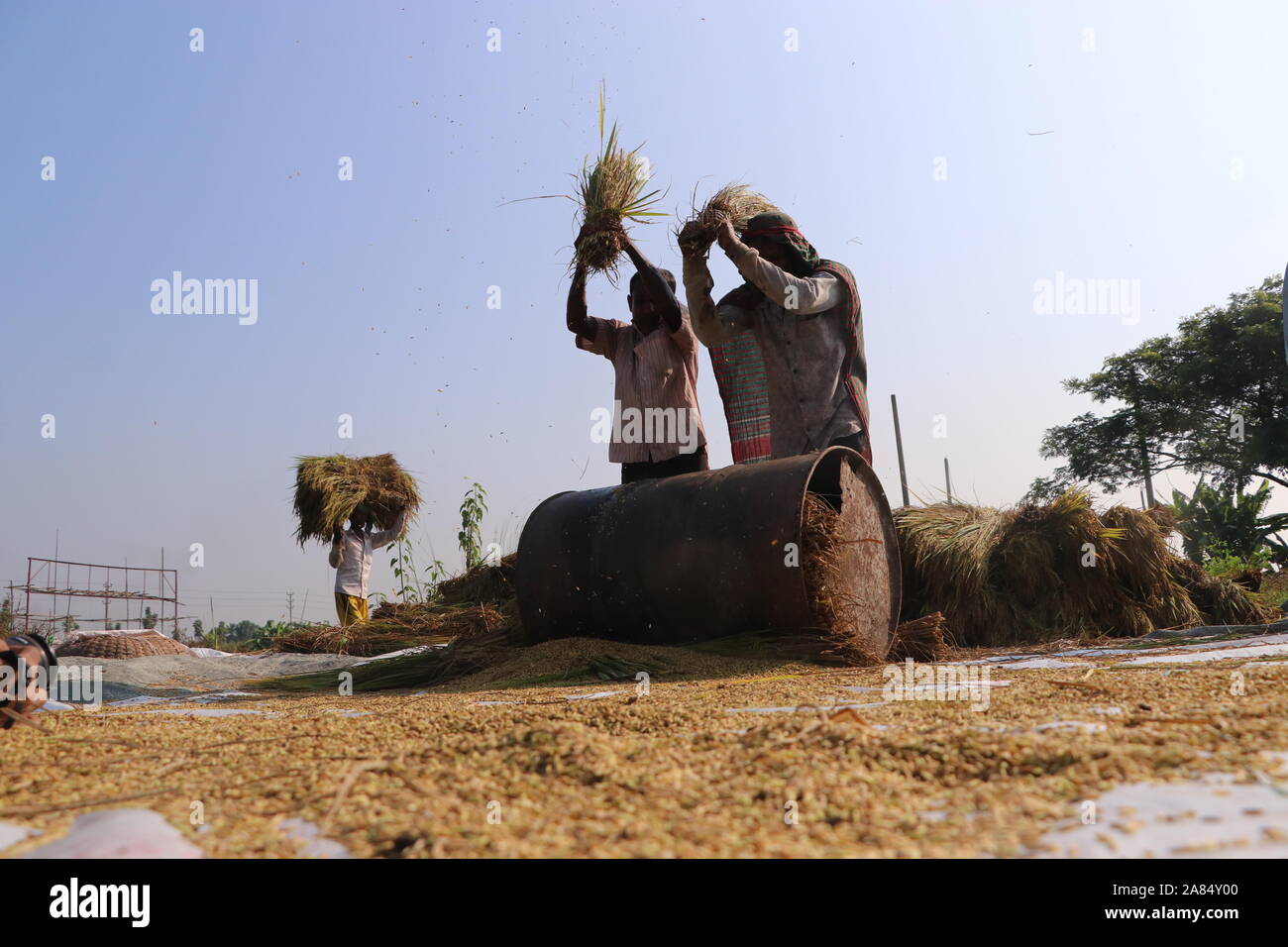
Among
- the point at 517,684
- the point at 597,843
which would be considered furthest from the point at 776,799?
the point at 517,684

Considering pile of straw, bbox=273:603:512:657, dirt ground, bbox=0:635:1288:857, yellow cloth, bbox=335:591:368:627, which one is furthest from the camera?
yellow cloth, bbox=335:591:368:627

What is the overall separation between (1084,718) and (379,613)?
6.88 m

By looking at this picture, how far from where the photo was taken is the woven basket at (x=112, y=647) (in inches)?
252

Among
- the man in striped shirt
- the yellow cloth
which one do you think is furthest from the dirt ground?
the yellow cloth

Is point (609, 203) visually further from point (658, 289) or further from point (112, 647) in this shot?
point (112, 647)

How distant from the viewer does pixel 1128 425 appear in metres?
22.0

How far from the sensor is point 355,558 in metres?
8.46

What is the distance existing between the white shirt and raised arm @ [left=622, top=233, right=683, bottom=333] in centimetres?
482

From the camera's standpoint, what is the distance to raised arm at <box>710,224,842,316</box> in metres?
3.85

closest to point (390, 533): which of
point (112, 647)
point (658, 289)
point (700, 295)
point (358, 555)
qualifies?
point (358, 555)

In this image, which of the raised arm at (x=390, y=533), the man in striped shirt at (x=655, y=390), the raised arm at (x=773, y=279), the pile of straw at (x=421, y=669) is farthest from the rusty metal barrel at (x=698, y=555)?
the raised arm at (x=390, y=533)

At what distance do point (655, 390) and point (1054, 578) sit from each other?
2.86 meters

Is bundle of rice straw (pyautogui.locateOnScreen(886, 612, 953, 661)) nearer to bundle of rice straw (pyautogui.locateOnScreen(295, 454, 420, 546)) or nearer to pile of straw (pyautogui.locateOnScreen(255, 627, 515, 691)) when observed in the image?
pile of straw (pyautogui.locateOnScreen(255, 627, 515, 691))
